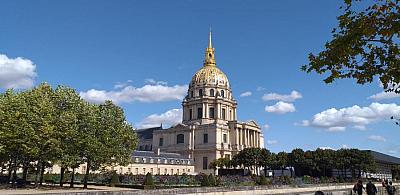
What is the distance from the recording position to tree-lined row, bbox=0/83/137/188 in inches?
1385

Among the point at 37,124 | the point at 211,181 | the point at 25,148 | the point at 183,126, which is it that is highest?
the point at 183,126

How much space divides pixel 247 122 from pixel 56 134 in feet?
316

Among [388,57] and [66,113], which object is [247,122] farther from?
[388,57]

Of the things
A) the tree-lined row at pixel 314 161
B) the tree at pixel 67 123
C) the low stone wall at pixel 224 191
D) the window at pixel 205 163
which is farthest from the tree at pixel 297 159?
the tree at pixel 67 123

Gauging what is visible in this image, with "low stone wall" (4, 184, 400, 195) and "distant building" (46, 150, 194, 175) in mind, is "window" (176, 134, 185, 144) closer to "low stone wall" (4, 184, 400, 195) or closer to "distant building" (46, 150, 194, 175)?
"distant building" (46, 150, 194, 175)

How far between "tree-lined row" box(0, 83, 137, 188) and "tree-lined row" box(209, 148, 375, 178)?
170 ft

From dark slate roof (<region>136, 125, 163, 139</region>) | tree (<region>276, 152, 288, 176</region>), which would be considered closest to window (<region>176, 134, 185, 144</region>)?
dark slate roof (<region>136, 125, 163, 139</region>)

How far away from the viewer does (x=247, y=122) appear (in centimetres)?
12875

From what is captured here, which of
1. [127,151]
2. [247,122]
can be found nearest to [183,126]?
[247,122]

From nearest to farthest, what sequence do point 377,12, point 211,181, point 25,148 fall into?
point 377,12
point 25,148
point 211,181

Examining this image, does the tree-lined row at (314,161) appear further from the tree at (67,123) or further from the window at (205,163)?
the tree at (67,123)

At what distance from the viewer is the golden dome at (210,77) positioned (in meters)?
130

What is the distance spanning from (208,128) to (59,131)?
279 ft

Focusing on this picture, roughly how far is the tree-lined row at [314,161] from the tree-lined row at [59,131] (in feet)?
170
